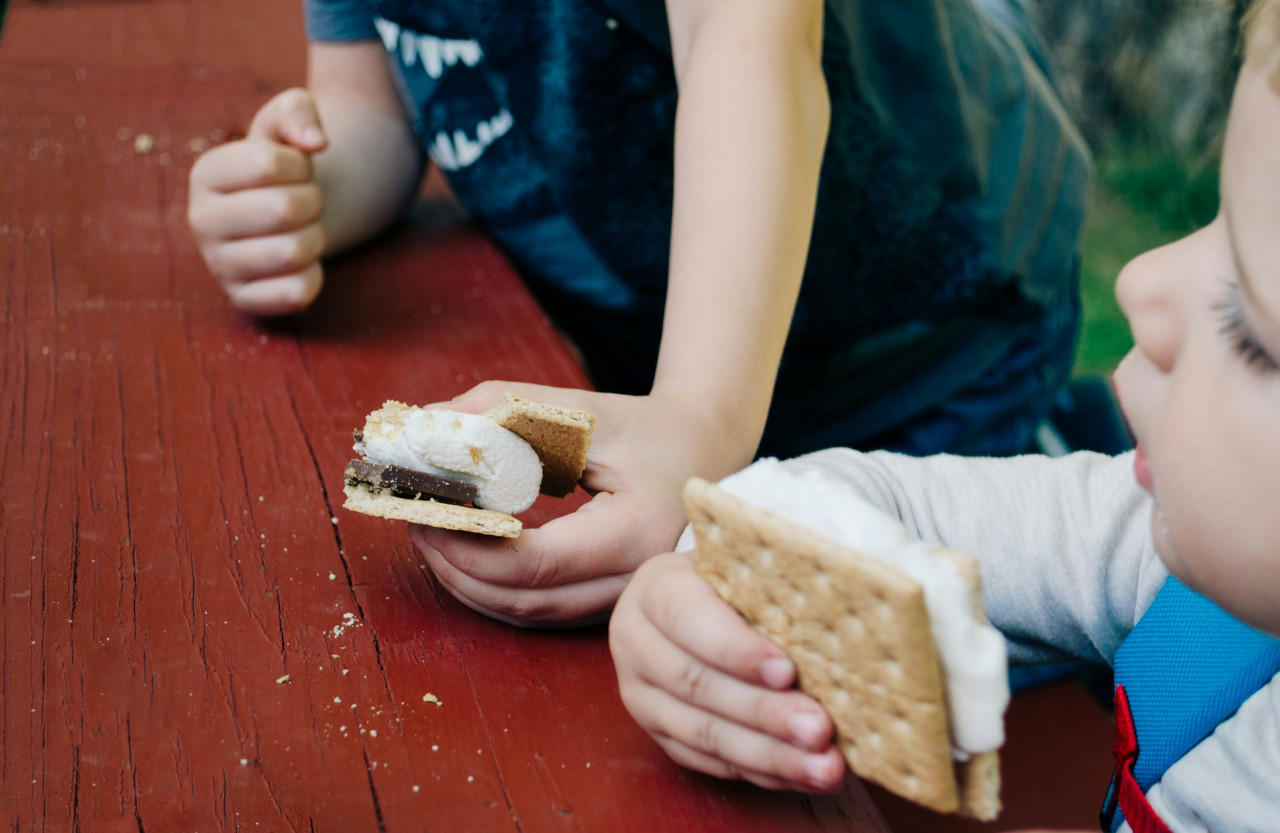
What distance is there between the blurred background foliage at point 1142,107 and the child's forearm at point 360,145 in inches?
123

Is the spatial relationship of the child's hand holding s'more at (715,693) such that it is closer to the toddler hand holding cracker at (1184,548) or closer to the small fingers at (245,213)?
the toddler hand holding cracker at (1184,548)

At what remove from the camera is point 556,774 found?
27.6 inches

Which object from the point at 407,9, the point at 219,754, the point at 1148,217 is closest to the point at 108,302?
the point at 407,9

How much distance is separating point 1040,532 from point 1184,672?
17cm

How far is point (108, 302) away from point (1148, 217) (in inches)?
172

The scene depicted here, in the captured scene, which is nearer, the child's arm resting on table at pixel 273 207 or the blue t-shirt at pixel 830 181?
the child's arm resting on table at pixel 273 207

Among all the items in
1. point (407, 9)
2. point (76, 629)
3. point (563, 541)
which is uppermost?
point (407, 9)

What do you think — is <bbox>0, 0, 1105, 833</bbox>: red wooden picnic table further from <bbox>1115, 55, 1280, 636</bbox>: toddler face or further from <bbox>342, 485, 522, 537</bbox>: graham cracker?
<bbox>1115, 55, 1280, 636</bbox>: toddler face

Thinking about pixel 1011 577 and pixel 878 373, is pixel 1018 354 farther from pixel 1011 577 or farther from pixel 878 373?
pixel 1011 577

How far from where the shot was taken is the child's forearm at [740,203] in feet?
3.21

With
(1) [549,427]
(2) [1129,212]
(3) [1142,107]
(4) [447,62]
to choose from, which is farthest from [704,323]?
(3) [1142,107]

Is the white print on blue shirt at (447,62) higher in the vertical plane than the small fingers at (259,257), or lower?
higher

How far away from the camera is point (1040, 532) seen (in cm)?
95

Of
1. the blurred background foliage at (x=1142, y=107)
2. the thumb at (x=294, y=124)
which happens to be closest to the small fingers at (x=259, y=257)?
the thumb at (x=294, y=124)
